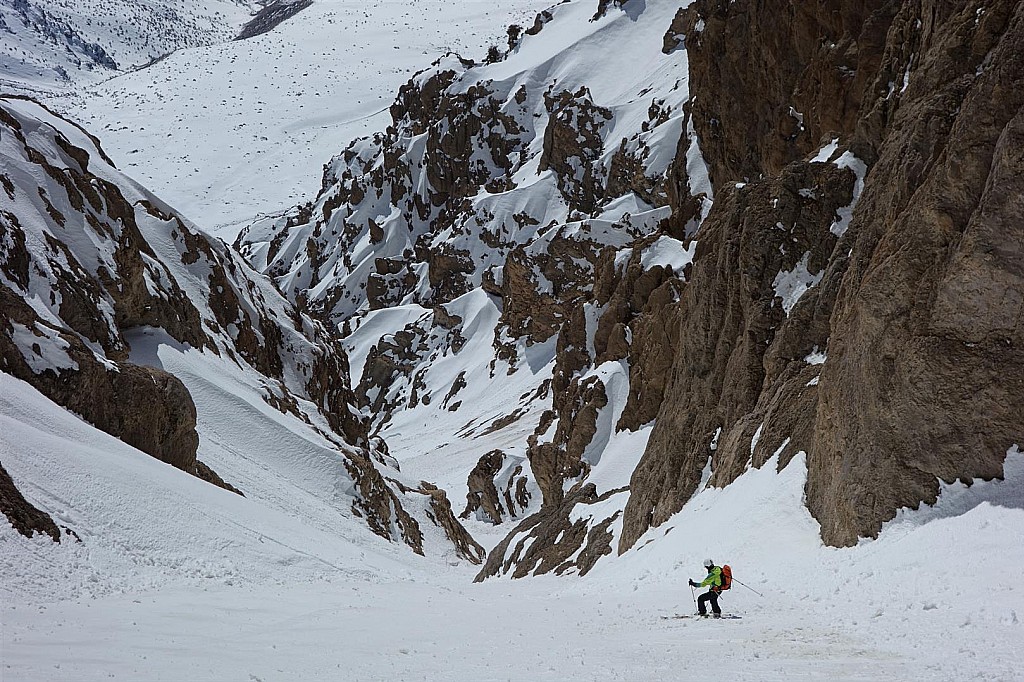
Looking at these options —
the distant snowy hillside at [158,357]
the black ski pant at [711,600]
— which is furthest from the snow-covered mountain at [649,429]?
the black ski pant at [711,600]

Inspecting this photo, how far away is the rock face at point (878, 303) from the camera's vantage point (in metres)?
13.6

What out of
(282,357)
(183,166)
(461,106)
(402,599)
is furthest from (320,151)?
(402,599)

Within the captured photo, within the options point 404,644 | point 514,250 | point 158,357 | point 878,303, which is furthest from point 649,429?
point 514,250

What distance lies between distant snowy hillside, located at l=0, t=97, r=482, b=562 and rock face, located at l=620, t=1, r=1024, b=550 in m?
16.9

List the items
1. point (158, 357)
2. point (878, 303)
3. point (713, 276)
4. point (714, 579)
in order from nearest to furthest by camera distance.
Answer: point (714, 579), point (878, 303), point (713, 276), point (158, 357)

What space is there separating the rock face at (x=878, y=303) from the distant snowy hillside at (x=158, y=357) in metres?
16.9

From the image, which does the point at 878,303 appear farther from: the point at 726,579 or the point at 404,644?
the point at 404,644

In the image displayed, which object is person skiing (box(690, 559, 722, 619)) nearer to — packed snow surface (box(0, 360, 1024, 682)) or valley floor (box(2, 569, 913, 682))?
packed snow surface (box(0, 360, 1024, 682))

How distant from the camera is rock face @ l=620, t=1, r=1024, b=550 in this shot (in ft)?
44.7

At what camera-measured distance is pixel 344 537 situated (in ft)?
118

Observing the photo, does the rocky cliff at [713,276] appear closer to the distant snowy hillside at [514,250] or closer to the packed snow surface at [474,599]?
the distant snowy hillside at [514,250]

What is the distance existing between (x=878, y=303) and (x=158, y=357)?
36061mm

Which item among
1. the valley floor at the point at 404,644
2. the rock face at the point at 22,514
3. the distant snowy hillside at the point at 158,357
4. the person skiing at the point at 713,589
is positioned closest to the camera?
the valley floor at the point at 404,644

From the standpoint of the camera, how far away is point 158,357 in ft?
133
